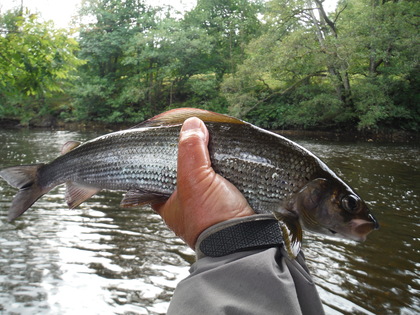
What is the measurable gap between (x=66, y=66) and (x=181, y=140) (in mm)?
7403

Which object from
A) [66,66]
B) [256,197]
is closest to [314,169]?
[256,197]

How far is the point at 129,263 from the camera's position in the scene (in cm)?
436

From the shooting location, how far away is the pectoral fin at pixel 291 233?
1.43m

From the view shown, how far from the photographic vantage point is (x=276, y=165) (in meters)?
1.78

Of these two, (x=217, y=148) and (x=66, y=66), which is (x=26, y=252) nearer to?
(x=217, y=148)

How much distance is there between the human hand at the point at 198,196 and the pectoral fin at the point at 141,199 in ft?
0.92

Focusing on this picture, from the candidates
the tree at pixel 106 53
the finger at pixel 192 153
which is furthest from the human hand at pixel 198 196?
the tree at pixel 106 53

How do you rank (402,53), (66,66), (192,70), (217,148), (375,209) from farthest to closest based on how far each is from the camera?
(192,70)
(402,53)
(66,66)
(375,209)
(217,148)

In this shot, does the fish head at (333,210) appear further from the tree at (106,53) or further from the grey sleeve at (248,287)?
the tree at (106,53)

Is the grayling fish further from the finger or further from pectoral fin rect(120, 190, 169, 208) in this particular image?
the finger

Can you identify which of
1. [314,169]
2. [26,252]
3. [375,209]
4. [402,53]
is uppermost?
[402,53]

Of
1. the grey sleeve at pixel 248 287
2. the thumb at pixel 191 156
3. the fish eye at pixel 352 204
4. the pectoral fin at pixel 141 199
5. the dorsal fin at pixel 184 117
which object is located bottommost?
the grey sleeve at pixel 248 287

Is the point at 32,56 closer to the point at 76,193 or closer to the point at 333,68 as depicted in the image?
the point at 76,193

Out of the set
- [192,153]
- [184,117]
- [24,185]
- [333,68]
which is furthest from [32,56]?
[333,68]
